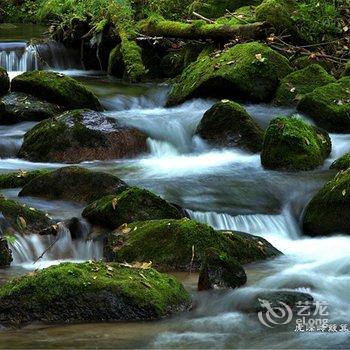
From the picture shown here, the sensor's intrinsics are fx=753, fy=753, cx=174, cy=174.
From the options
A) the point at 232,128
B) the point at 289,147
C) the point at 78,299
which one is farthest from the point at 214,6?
the point at 78,299

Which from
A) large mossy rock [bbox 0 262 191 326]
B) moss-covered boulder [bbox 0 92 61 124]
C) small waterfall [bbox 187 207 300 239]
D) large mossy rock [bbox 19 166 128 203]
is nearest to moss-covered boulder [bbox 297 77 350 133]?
small waterfall [bbox 187 207 300 239]

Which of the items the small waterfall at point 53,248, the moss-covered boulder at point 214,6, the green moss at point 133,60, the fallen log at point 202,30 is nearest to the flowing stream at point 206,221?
the small waterfall at point 53,248

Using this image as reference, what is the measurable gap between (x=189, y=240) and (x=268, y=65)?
7.23m

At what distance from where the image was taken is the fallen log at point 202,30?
583 inches

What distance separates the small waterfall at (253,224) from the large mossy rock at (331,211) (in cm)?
21

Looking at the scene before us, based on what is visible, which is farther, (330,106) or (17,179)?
(330,106)

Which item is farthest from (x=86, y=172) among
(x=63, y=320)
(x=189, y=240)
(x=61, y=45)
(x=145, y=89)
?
(x=61, y=45)

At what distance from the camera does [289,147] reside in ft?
33.5

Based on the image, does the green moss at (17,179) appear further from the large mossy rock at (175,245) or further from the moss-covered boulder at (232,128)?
the moss-covered boulder at (232,128)

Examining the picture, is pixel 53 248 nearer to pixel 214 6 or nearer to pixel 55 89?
pixel 55 89

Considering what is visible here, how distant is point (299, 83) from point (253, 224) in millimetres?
5498

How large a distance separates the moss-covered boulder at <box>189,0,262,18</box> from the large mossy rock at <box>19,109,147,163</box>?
261 inches

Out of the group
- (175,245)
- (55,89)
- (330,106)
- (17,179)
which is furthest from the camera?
(55,89)

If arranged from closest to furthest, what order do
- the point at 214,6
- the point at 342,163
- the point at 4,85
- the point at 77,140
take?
the point at 342,163
the point at 77,140
the point at 4,85
the point at 214,6
